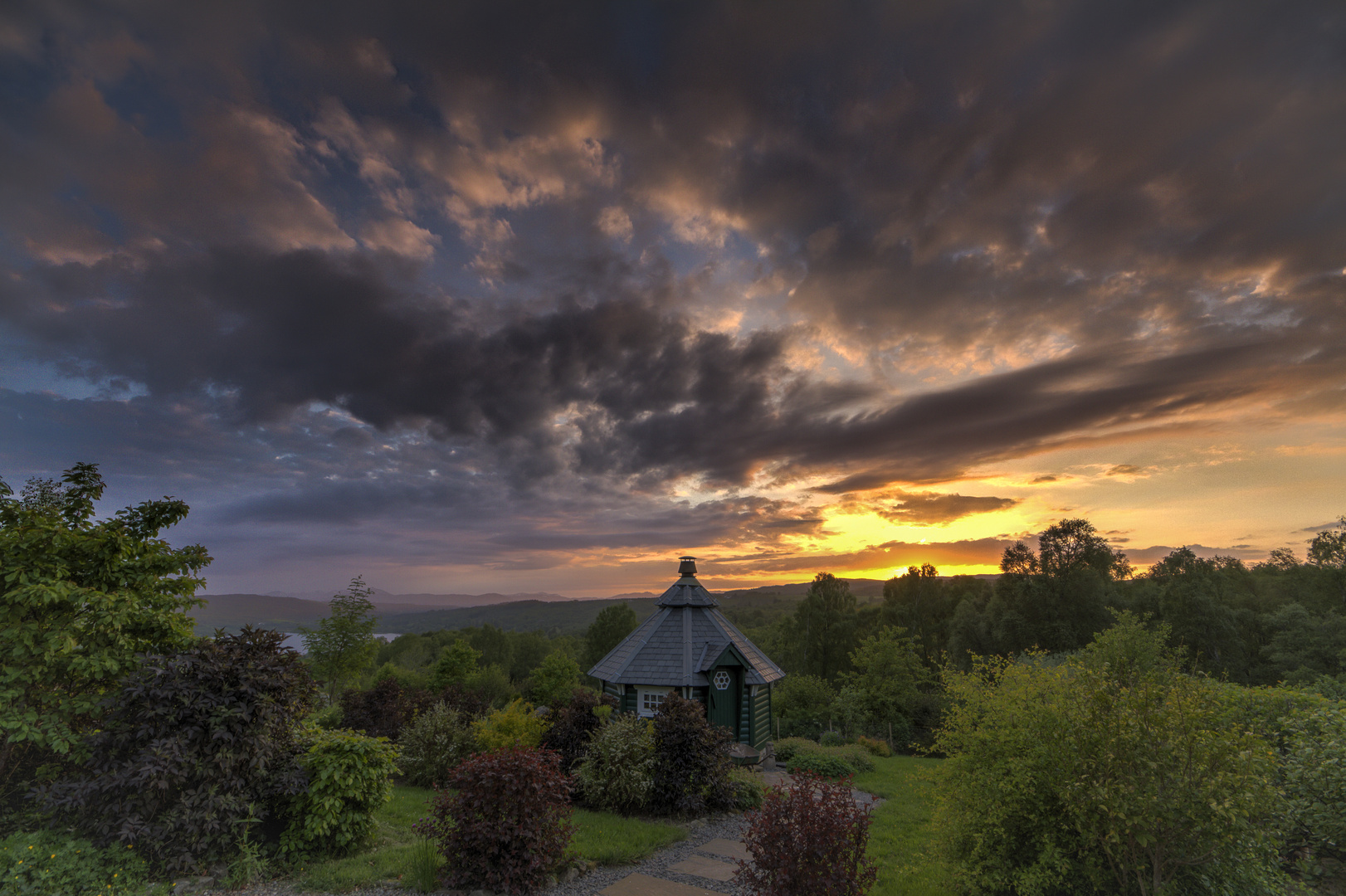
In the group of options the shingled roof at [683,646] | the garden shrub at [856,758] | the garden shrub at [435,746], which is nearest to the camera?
the garden shrub at [435,746]

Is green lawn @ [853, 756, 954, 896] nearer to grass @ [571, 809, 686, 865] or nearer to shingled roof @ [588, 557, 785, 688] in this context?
grass @ [571, 809, 686, 865]

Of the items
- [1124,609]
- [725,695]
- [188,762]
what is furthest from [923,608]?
[188,762]

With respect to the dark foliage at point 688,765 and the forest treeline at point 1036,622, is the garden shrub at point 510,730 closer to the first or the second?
the dark foliage at point 688,765

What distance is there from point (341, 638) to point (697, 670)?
19070 millimetres

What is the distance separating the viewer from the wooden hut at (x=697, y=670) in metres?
18.9

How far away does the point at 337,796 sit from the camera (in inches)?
332

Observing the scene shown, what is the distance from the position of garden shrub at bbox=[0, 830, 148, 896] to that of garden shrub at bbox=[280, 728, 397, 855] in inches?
71.0

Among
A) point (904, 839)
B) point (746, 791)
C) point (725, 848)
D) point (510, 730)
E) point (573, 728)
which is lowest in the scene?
point (904, 839)

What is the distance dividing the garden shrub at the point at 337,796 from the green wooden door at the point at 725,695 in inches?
484

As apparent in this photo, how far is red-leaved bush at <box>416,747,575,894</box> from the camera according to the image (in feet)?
24.4

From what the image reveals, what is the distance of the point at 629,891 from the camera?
24.9 ft

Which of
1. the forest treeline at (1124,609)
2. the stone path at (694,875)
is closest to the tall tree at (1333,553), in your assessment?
the forest treeline at (1124,609)

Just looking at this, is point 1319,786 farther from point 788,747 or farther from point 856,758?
point 788,747

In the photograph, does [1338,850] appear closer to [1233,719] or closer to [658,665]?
[1233,719]
